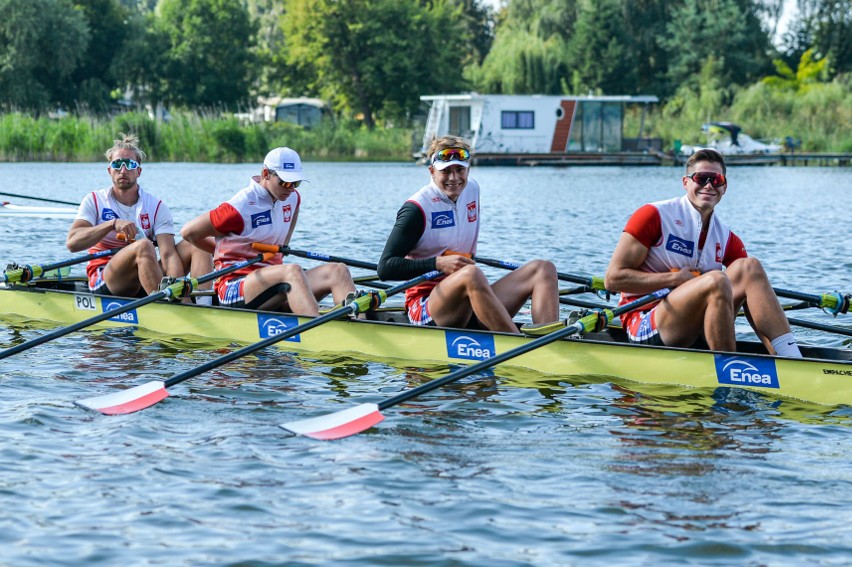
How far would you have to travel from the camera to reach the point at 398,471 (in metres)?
6.88

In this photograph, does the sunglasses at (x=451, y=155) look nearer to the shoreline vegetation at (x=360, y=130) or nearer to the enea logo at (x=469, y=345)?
the enea logo at (x=469, y=345)

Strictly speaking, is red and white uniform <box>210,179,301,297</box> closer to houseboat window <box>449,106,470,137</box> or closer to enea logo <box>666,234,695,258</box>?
enea logo <box>666,234,695,258</box>

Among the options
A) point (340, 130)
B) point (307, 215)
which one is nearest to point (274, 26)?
point (340, 130)

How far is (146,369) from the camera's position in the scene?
9.70 meters

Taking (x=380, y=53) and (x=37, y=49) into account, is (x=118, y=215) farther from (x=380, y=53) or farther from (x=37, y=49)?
(x=380, y=53)

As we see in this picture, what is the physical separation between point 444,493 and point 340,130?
50.5m

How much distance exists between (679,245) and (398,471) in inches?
107

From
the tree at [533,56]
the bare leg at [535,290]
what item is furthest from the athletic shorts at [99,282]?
the tree at [533,56]

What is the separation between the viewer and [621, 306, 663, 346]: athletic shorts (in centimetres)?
850

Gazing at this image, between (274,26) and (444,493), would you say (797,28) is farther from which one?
(444,493)

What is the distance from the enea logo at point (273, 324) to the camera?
31.9 feet

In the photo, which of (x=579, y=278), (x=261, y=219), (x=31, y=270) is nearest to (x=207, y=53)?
(x=31, y=270)

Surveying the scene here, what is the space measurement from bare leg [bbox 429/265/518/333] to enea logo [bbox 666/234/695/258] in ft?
→ 4.30

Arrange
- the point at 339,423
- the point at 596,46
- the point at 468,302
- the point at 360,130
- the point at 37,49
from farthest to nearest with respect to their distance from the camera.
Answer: the point at 596,46 → the point at 37,49 → the point at 360,130 → the point at 468,302 → the point at 339,423
